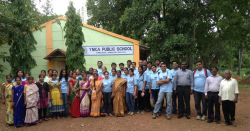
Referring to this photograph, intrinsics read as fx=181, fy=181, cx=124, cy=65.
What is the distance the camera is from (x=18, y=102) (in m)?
5.01

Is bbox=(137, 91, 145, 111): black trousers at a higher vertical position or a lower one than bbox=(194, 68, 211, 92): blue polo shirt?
lower

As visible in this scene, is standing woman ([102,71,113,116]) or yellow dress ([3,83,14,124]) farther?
standing woman ([102,71,113,116])

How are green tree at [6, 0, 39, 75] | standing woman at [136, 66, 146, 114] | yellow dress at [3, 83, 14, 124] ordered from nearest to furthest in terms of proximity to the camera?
yellow dress at [3, 83, 14, 124], standing woman at [136, 66, 146, 114], green tree at [6, 0, 39, 75]

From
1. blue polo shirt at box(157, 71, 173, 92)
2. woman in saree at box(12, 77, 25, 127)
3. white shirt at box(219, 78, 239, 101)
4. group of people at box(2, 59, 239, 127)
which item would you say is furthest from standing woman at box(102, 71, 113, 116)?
white shirt at box(219, 78, 239, 101)

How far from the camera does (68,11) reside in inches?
341

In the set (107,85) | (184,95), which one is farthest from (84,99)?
(184,95)

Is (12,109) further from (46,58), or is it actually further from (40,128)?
(46,58)

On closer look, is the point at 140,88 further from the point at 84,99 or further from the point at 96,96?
the point at 84,99

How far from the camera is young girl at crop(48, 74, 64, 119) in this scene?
5.49m

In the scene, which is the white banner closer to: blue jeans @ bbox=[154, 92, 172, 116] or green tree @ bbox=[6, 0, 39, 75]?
green tree @ bbox=[6, 0, 39, 75]

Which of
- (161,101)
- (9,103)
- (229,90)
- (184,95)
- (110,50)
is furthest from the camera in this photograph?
(110,50)

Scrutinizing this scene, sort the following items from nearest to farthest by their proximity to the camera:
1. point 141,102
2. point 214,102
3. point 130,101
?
point 214,102
point 130,101
point 141,102

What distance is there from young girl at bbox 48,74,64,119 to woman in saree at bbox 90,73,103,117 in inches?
38.3

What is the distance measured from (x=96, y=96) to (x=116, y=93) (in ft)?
2.08
